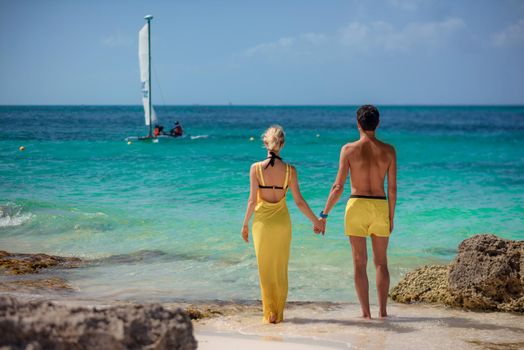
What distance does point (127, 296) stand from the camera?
689 cm

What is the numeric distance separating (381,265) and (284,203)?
1.05m

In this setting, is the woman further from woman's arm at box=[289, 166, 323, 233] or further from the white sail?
the white sail

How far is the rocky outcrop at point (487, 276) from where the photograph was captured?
6289mm

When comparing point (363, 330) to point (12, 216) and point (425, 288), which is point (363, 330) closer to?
point (425, 288)

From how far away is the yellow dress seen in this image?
5441mm

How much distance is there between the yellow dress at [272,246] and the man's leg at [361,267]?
615 mm

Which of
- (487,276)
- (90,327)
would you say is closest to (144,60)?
(487,276)

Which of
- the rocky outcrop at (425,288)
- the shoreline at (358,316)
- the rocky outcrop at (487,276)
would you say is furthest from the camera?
the rocky outcrop at (425,288)

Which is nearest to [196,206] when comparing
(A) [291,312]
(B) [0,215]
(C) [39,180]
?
(B) [0,215]

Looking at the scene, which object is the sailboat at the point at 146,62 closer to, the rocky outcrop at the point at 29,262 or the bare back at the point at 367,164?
the rocky outcrop at the point at 29,262

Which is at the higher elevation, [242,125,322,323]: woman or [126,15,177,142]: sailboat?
[126,15,177,142]: sailboat

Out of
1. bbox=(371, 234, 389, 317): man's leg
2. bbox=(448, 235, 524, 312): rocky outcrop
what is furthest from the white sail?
bbox=(371, 234, 389, 317): man's leg

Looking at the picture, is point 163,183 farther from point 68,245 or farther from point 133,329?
point 133,329

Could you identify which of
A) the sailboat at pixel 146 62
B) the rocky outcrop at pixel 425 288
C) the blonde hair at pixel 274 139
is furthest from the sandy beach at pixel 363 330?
the sailboat at pixel 146 62
